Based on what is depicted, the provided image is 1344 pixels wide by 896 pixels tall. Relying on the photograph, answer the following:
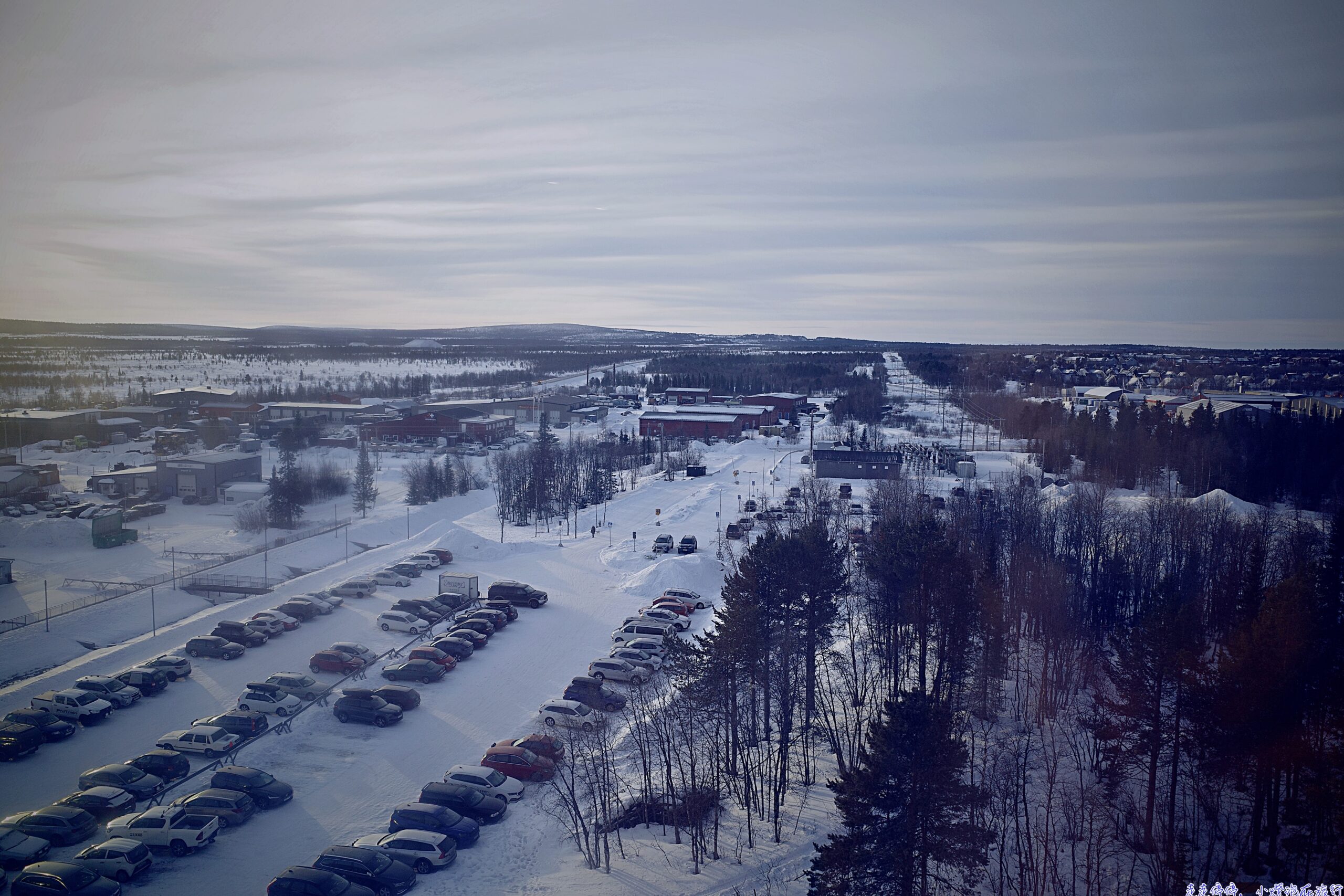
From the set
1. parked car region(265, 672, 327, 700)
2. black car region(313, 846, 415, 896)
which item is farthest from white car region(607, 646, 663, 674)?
black car region(313, 846, 415, 896)

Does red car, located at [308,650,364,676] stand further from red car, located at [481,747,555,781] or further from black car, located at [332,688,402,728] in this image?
red car, located at [481,747,555,781]

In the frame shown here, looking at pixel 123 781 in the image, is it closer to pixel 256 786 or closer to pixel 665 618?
pixel 256 786

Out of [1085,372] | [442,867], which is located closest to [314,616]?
[442,867]

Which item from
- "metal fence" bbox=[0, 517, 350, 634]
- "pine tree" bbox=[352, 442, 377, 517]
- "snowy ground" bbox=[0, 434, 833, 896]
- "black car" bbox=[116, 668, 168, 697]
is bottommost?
"snowy ground" bbox=[0, 434, 833, 896]

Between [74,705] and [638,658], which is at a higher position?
[74,705]

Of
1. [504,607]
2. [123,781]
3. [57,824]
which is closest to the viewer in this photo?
[57,824]

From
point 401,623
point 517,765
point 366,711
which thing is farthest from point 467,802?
point 401,623

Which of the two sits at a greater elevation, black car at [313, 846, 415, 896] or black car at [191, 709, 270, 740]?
black car at [191, 709, 270, 740]

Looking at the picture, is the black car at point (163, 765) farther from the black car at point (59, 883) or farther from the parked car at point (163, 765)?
the black car at point (59, 883)
